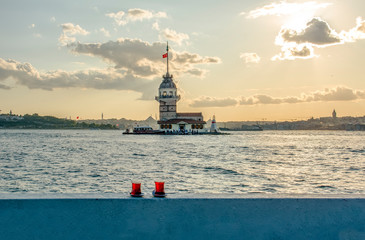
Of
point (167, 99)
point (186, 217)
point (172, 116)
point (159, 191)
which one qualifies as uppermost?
point (167, 99)

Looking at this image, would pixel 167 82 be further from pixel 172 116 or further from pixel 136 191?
pixel 136 191

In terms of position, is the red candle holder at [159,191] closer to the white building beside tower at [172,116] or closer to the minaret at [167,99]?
the white building beside tower at [172,116]

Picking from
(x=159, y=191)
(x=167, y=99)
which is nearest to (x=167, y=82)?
(x=167, y=99)

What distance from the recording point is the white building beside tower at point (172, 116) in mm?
132250

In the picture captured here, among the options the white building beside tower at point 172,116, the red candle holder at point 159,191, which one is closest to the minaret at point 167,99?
the white building beside tower at point 172,116

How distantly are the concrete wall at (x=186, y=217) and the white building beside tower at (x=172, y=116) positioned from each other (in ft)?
418

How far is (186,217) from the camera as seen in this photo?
12.8ft

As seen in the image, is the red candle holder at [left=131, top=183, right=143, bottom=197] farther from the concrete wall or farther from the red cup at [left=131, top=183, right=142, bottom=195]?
the concrete wall

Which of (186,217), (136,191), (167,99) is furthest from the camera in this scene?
(167,99)

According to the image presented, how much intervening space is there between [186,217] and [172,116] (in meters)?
131

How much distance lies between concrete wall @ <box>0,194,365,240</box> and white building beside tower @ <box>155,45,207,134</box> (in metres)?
A: 127

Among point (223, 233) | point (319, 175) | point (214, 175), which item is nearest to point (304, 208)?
point (223, 233)

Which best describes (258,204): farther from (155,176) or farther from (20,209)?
(155,176)

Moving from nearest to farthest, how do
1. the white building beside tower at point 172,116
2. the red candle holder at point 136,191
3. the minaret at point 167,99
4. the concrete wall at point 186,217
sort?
the concrete wall at point 186,217
the red candle holder at point 136,191
the white building beside tower at point 172,116
the minaret at point 167,99
